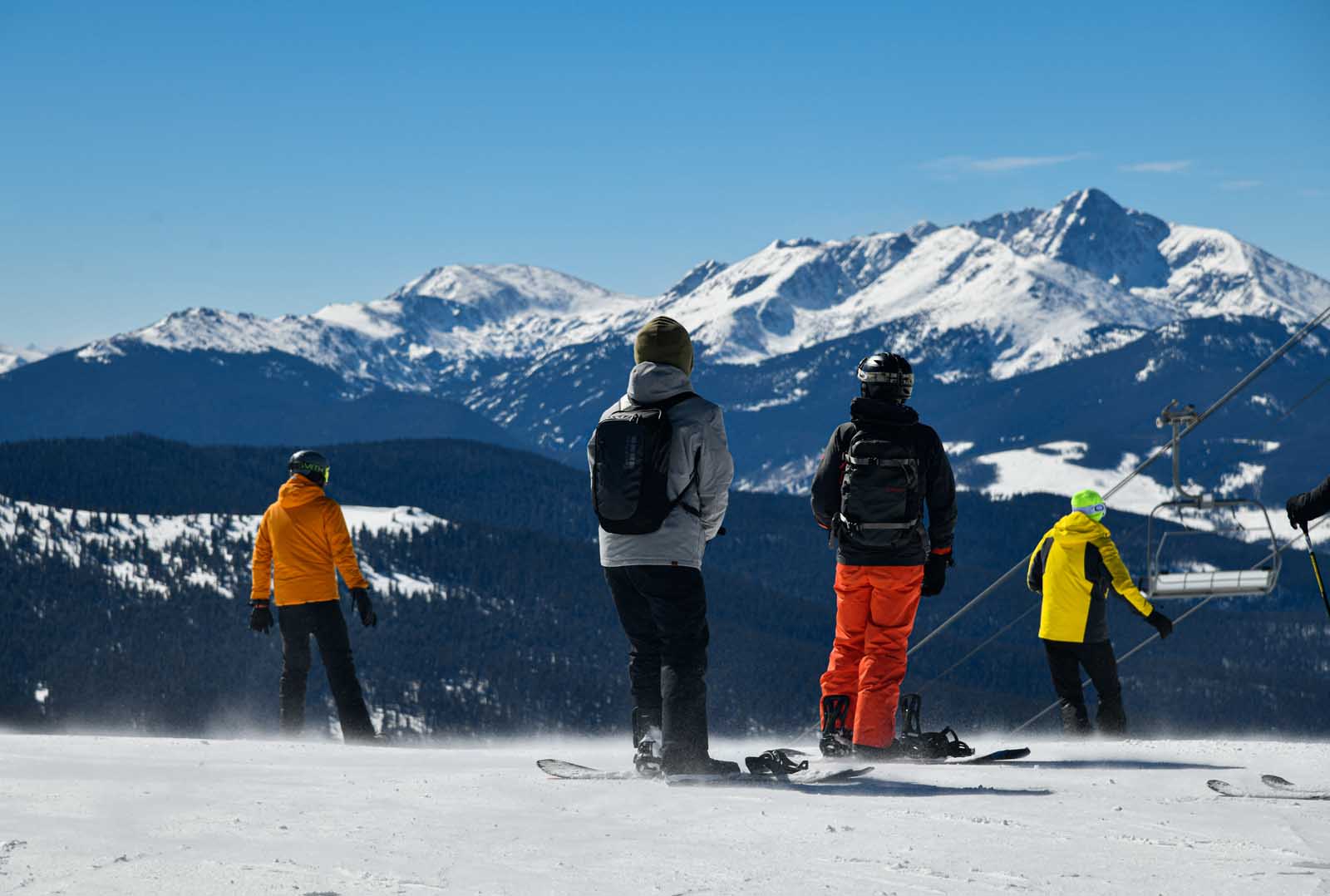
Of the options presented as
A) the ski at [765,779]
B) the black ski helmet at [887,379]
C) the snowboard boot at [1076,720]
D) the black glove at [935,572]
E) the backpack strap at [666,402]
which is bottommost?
the snowboard boot at [1076,720]

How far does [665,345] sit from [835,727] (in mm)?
3167

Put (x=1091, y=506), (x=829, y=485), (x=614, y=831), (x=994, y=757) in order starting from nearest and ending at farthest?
(x=614, y=831) → (x=994, y=757) → (x=829, y=485) → (x=1091, y=506)

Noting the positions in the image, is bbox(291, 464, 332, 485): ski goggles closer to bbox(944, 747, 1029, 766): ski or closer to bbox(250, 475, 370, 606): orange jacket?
bbox(250, 475, 370, 606): orange jacket

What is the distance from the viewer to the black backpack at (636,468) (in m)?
7.41

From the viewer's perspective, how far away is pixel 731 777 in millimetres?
7543

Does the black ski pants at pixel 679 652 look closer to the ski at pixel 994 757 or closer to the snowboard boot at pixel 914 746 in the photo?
the snowboard boot at pixel 914 746

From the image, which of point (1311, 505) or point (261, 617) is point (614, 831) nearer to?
point (1311, 505)

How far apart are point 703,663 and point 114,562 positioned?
209m

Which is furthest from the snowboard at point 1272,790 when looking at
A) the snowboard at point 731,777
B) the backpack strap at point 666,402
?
the backpack strap at point 666,402

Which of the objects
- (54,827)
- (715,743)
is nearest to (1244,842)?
(54,827)

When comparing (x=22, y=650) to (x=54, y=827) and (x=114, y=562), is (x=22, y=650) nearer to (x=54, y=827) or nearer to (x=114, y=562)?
(x=114, y=562)

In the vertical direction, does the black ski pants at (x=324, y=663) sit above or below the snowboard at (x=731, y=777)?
above

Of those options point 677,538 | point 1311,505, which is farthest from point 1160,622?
point 677,538

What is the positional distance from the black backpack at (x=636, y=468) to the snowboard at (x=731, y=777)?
135cm
